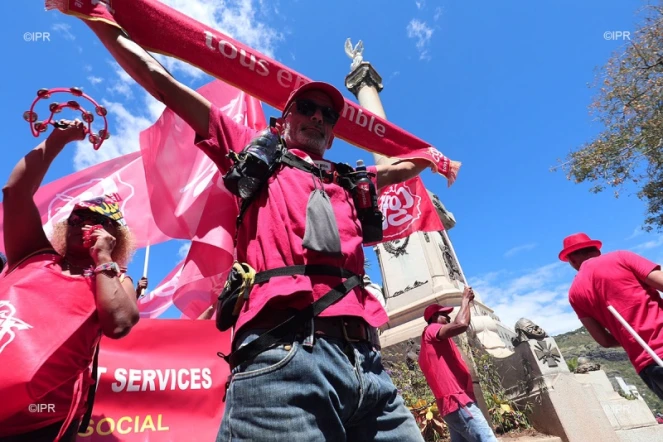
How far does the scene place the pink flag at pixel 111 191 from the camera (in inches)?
169

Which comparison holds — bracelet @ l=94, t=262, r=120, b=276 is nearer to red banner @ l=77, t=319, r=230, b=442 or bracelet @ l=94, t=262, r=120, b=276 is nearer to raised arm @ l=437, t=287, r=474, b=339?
red banner @ l=77, t=319, r=230, b=442

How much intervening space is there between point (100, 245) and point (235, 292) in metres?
1.16

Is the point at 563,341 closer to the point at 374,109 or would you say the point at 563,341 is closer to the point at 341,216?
the point at 374,109

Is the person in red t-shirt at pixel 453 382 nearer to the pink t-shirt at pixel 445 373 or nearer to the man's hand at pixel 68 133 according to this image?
the pink t-shirt at pixel 445 373

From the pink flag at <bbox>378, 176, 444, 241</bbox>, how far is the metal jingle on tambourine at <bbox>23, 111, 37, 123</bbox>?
3178 millimetres

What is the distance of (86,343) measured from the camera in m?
2.07

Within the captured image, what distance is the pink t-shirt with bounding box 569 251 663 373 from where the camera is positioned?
10.7 feet

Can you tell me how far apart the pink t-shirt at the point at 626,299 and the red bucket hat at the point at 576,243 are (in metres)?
0.42

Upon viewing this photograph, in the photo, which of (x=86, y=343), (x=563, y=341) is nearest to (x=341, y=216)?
(x=86, y=343)

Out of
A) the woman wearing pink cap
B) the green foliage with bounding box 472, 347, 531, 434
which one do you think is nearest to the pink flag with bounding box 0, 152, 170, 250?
the woman wearing pink cap

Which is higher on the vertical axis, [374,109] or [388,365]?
[374,109]

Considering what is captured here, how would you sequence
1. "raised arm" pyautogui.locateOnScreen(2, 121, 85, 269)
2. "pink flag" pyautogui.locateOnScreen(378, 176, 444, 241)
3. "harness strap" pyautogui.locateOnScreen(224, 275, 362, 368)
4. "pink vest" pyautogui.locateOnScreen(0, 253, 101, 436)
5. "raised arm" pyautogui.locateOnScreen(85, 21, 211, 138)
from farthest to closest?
"pink flag" pyautogui.locateOnScreen(378, 176, 444, 241) → "raised arm" pyautogui.locateOnScreen(2, 121, 85, 269) → "raised arm" pyautogui.locateOnScreen(85, 21, 211, 138) → "pink vest" pyautogui.locateOnScreen(0, 253, 101, 436) → "harness strap" pyautogui.locateOnScreen(224, 275, 362, 368)

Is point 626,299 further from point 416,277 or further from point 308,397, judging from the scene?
point 416,277

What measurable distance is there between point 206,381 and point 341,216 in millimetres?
2544
